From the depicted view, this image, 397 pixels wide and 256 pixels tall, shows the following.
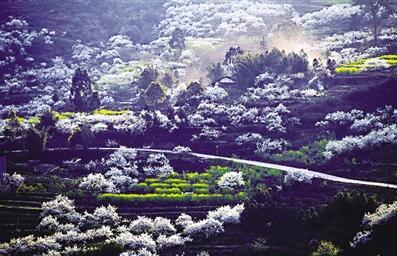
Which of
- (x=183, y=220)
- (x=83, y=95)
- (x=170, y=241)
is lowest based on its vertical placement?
(x=170, y=241)

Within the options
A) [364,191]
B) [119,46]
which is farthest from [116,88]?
[364,191]

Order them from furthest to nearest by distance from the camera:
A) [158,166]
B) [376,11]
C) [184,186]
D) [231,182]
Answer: [376,11] < [158,166] < [184,186] < [231,182]

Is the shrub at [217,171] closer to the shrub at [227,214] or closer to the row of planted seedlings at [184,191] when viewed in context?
the row of planted seedlings at [184,191]

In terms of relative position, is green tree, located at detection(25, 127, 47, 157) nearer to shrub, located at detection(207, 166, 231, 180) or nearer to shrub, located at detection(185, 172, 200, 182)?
shrub, located at detection(185, 172, 200, 182)

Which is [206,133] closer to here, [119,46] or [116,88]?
[116,88]

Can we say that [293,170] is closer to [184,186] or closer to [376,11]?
[184,186]

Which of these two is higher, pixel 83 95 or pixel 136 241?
pixel 83 95

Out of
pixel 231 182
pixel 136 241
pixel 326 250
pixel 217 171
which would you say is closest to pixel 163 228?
pixel 136 241

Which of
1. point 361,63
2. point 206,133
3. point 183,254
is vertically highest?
point 361,63
